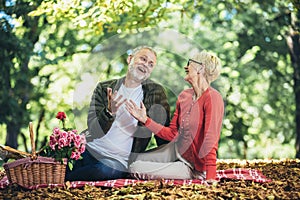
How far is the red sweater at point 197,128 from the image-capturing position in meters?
4.55

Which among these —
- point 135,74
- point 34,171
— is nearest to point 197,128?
point 135,74

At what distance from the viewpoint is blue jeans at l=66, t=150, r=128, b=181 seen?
4.70m

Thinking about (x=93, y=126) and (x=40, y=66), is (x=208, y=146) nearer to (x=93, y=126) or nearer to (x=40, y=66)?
(x=93, y=126)

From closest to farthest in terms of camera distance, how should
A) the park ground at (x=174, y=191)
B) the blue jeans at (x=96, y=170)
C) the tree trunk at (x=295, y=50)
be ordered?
the park ground at (x=174, y=191) < the blue jeans at (x=96, y=170) < the tree trunk at (x=295, y=50)

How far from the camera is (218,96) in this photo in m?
4.65

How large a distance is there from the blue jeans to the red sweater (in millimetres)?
462

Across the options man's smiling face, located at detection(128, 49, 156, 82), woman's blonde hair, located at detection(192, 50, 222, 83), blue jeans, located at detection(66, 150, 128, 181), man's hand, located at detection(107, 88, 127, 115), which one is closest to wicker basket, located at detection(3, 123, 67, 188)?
blue jeans, located at detection(66, 150, 128, 181)

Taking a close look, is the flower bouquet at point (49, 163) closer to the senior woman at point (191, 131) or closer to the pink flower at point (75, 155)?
the pink flower at point (75, 155)

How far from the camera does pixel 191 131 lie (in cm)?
468

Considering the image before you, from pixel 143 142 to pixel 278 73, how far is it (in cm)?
702

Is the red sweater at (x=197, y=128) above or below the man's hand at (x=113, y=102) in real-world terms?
below

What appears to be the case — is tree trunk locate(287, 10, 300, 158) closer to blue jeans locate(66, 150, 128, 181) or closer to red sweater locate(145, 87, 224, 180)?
red sweater locate(145, 87, 224, 180)

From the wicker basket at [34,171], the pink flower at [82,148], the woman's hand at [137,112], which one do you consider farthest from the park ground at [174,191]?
the woman's hand at [137,112]

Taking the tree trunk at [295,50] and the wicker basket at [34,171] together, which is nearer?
the wicker basket at [34,171]
